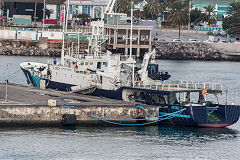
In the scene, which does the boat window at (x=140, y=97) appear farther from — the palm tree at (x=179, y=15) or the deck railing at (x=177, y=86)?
the palm tree at (x=179, y=15)

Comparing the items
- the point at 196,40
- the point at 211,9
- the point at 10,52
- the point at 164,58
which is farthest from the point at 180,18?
the point at 10,52

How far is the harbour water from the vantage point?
154 ft

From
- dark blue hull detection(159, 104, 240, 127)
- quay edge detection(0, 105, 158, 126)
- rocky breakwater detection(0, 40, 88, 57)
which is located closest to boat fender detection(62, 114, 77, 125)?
quay edge detection(0, 105, 158, 126)

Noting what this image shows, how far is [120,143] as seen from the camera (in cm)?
5041

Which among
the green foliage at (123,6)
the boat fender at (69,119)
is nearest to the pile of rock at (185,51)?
the green foliage at (123,6)

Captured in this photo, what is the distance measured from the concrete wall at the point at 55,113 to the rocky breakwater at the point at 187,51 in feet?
324

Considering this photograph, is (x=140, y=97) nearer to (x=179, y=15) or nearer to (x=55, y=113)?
(x=55, y=113)

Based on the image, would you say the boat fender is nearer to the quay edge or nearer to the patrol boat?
the quay edge

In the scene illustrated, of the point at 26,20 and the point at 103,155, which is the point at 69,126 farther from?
the point at 26,20

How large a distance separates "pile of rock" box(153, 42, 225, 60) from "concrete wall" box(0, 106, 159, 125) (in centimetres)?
9800

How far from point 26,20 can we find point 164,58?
39791mm

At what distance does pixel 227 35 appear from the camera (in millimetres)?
188250

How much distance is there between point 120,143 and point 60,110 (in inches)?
271

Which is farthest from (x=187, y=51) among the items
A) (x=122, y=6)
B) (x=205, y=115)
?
(x=205, y=115)
